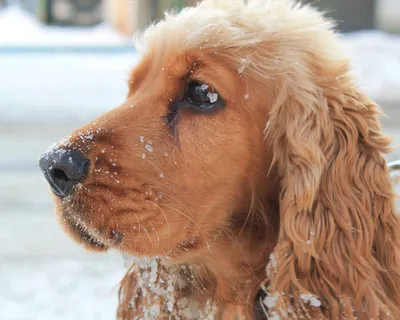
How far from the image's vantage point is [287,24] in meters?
2.30

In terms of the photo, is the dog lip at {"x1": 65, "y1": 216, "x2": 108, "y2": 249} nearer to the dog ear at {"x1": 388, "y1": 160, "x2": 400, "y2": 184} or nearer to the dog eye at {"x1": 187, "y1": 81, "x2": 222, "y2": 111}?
the dog eye at {"x1": 187, "y1": 81, "x2": 222, "y2": 111}

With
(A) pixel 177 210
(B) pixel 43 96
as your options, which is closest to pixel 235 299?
(A) pixel 177 210

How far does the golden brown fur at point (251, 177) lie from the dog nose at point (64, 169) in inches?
1.2

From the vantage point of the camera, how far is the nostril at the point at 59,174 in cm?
192

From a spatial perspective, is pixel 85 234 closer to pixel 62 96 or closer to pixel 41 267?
pixel 41 267

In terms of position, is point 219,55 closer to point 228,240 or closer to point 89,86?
point 228,240

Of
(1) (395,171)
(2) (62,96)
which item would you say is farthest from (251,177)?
(2) (62,96)

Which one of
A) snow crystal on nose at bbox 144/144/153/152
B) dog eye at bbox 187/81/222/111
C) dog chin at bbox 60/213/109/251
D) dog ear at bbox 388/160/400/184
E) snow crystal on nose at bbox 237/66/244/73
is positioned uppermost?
snow crystal on nose at bbox 237/66/244/73

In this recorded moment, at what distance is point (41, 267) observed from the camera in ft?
14.8

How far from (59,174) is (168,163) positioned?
37 centimetres

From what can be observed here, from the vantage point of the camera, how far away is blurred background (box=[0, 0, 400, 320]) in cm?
418

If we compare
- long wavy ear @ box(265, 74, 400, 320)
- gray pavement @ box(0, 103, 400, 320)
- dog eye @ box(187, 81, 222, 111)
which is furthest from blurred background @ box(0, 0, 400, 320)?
dog eye @ box(187, 81, 222, 111)

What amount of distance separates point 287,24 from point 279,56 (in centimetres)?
17

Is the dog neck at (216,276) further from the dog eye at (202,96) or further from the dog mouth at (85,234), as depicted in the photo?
the dog eye at (202,96)
